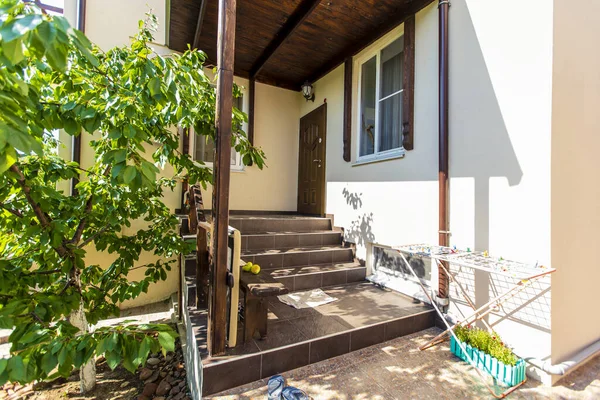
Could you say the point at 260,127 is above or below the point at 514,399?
above

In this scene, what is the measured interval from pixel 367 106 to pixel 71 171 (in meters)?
3.85

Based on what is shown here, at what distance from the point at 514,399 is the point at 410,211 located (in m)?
1.88

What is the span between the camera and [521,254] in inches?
91.7

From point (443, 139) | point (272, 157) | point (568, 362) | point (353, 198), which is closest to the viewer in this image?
point (568, 362)

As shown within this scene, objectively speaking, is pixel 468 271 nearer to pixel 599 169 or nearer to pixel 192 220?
pixel 599 169

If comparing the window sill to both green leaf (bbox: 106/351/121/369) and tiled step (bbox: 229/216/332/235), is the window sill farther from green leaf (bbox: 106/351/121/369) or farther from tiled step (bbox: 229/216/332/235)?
green leaf (bbox: 106/351/121/369)

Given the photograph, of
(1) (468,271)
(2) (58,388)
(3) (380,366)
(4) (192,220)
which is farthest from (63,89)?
(1) (468,271)

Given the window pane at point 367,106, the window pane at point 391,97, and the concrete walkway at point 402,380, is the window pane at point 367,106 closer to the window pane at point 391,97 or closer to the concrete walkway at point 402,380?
the window pane at point 391,97

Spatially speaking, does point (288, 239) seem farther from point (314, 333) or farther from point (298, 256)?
point (314, 333)

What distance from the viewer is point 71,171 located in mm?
1947

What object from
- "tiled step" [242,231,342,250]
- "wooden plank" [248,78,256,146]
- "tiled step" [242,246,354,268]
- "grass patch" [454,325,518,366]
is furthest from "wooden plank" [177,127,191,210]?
"grass patch" [454,325,518,366]

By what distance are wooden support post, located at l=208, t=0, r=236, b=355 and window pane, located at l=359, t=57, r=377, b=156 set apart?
110 inches

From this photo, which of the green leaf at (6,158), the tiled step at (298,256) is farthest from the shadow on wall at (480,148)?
the green leaf at (6,158)

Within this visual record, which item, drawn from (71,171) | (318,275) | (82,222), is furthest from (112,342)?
(318,275)
